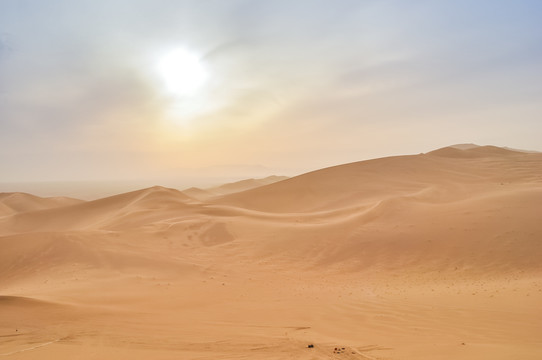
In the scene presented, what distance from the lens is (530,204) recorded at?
14.0m

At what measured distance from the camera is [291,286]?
379 inches

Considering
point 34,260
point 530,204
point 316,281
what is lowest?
point 316,281

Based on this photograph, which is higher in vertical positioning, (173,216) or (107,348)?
(173,216)

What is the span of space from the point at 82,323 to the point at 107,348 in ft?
4.78

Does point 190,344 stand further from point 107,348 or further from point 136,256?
point 136,256

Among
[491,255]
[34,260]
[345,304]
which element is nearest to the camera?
[345,304]

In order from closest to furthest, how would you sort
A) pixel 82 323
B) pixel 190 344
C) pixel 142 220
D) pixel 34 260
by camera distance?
pixel 190 344, pixel 82 323, pixel 34 260, pixel 142 220

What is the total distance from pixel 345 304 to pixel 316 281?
104 inches

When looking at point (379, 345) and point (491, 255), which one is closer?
point (379, 345)

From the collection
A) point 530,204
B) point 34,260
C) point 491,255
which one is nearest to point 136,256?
point 34,260

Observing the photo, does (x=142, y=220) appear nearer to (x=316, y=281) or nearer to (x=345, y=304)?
(x=316, y=281)

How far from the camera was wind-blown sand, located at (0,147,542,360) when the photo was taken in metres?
5.20

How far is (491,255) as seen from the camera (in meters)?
11.0

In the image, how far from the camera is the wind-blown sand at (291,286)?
5199 mm
